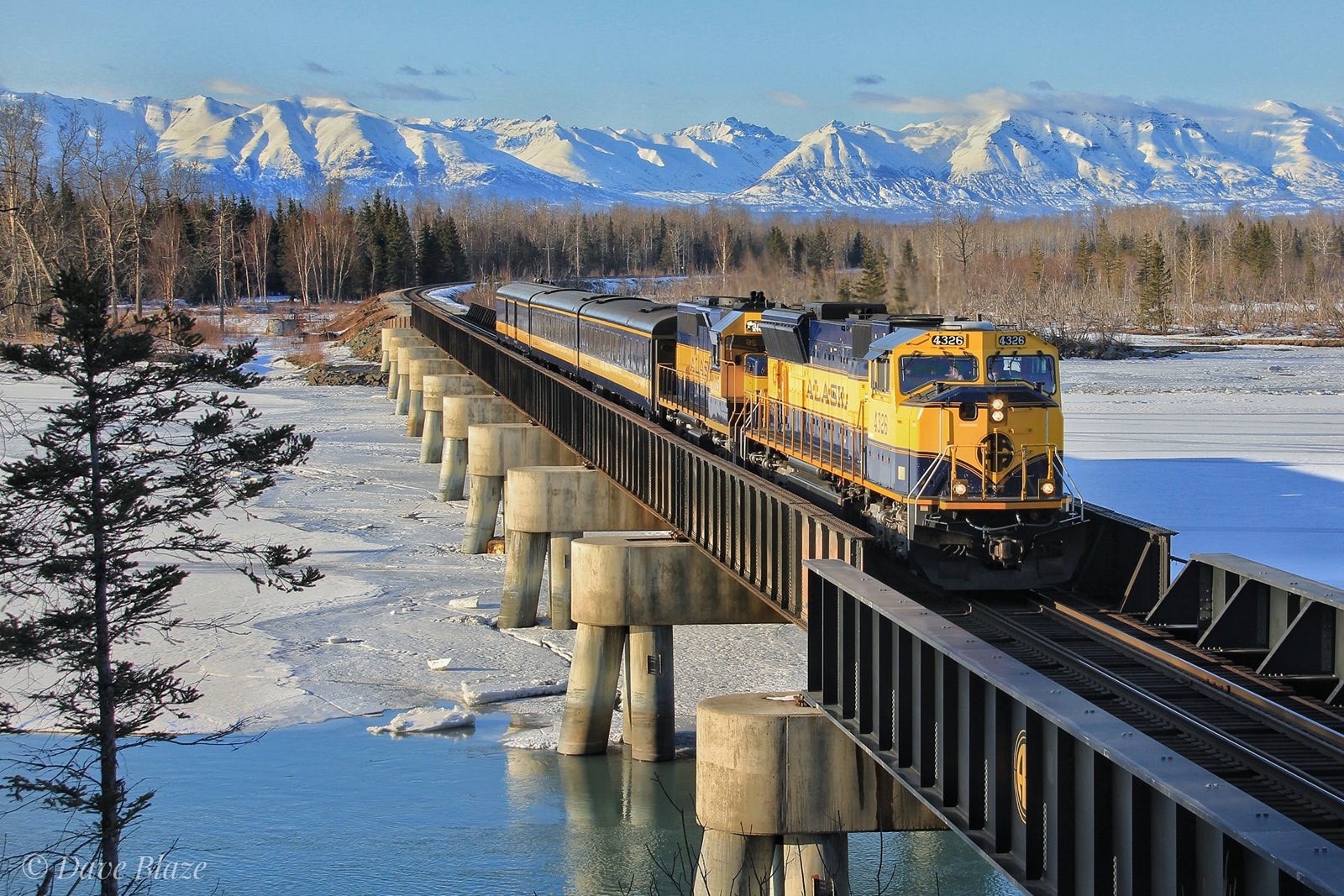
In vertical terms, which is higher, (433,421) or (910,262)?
(910,262)

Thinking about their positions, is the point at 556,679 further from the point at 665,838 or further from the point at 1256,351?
the point at 1256,351

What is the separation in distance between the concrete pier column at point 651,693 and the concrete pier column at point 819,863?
8961mm

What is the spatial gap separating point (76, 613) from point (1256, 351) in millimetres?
90568

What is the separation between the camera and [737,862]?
607 inches

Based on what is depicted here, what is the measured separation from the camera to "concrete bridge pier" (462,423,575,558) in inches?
1571

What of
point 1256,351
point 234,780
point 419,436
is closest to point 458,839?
point 234,780

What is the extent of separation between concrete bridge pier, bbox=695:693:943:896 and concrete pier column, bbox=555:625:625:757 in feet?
31.9

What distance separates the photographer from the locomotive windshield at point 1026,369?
19.5 meters

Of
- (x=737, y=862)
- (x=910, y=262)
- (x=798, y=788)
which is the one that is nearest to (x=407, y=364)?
(x=737, y=862)

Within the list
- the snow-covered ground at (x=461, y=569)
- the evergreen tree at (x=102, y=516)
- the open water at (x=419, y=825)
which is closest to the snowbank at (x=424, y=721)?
the open water at (x=419, y=825)

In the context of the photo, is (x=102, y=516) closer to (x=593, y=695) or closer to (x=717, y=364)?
(x=593, y=695)

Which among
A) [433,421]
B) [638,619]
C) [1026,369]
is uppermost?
[1026,369]

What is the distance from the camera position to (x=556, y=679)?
2886 cm

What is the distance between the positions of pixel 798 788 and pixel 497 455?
25.9 meters
